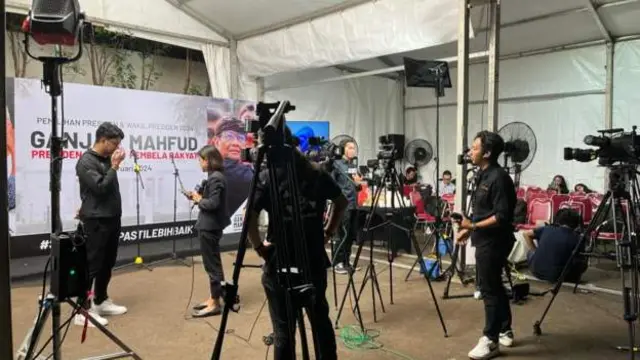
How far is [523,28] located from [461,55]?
11.1 ft

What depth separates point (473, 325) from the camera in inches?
137

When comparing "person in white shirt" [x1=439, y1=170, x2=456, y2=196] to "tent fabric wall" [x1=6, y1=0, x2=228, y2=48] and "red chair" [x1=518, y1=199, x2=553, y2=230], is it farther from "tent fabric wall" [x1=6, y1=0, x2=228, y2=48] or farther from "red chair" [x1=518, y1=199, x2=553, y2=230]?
"tent fabric wall" [x1=6, y1=0, x2=228, y2=48]

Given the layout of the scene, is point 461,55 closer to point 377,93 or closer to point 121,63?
point 121,63

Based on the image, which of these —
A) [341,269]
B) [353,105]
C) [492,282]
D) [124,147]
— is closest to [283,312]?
[492,282]

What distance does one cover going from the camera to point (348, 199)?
4.79 m

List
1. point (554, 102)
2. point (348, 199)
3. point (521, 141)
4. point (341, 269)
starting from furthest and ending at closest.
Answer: point (554, 102), point (521, 141), point (341, 269), point (348, 199)

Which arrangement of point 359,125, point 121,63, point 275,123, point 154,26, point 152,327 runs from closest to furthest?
point 275,123
point 152,327
point 154,26
point 121,63
point 359,125

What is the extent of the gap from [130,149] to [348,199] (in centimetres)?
260

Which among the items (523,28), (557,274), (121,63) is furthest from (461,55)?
(121,63)

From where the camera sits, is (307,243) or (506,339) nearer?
(307,243)

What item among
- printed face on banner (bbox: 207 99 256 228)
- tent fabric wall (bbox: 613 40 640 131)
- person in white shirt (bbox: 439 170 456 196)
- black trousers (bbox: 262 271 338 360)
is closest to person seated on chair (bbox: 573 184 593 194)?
tent fabric wall (bbox: 613 40 640 131)

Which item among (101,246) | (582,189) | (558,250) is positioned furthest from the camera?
(582,189)

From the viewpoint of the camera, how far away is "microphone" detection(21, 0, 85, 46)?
206 centimetres

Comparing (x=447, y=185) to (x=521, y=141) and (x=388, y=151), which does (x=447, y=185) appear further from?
(x=388, y=151)
